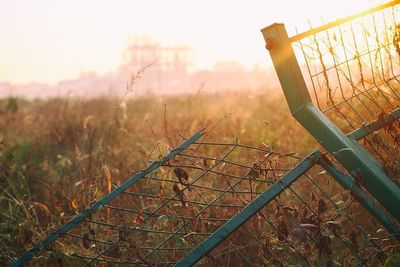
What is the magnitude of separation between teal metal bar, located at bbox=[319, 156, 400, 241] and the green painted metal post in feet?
0.14

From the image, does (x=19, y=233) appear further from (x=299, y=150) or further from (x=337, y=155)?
(x=299, y=150)

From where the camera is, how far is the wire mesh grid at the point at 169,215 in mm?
2441

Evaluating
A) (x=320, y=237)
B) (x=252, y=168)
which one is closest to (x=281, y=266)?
(x=320, y=237)

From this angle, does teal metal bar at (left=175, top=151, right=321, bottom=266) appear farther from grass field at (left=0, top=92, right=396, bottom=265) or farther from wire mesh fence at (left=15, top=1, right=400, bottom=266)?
grass field at (left=0, top=92, right=396, bottom=265)

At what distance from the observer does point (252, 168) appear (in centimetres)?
243

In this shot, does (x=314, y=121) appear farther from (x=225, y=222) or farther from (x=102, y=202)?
(x=225, y=222)

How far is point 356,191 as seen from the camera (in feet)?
7.34

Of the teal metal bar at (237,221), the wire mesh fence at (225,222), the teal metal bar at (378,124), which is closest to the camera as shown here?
the teal metal bar at (237,221)

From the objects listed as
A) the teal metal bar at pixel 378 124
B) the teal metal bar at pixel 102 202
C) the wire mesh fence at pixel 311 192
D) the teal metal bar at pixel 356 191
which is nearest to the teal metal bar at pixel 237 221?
the wire mesh fence at pixel 311 192

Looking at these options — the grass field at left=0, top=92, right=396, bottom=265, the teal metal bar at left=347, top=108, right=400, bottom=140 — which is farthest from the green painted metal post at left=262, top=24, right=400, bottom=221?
the grass field at left=0, top=92, right=396, bottom=265

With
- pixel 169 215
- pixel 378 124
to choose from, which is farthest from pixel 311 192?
pixel 169 215

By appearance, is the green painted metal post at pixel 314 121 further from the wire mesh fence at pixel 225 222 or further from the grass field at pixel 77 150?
the grass field at pixel 77 150

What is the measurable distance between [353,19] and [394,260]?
1361 millimetres

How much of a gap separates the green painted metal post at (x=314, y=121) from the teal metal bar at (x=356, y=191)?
41 mm
